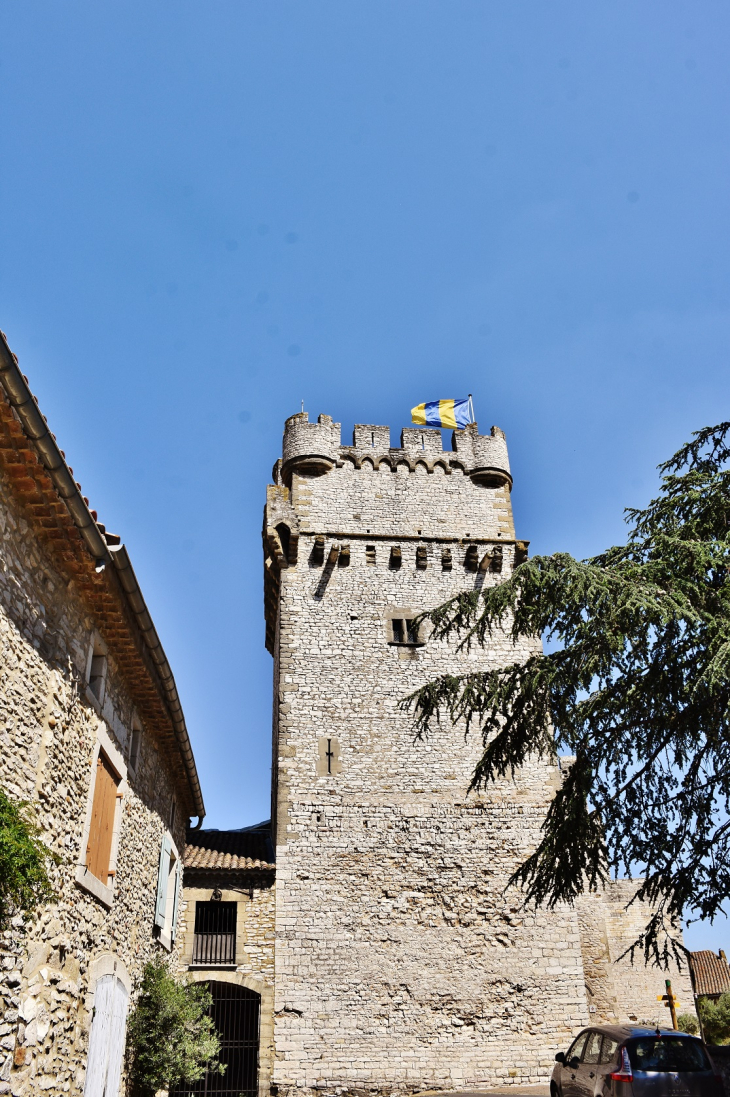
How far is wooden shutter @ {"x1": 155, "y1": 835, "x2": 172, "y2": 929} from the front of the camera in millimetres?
10875

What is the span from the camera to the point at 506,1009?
13.6 m

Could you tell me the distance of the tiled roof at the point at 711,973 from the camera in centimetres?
2862

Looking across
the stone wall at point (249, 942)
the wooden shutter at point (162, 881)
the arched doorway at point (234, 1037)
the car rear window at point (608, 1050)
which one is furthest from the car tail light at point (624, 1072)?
the arched doorway at point (234, 1037)

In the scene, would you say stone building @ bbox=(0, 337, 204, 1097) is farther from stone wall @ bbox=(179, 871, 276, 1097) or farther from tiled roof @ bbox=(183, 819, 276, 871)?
tiled roof @ bbox=(183, 819, 276, 871)

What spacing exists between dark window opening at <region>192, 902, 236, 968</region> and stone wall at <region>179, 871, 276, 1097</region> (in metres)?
0.10

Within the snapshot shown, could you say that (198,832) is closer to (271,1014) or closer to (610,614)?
(271,1014)

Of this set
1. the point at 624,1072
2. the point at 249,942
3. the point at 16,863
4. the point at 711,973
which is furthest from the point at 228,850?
the point at 711,973

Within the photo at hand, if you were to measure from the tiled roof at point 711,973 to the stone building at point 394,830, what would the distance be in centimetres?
1249

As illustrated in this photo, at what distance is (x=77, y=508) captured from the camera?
6094mm

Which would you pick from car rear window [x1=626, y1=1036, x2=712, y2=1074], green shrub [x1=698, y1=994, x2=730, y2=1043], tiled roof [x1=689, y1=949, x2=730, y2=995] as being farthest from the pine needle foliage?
tiled roof [x1=689, y1=949, x2=730, y2=995]

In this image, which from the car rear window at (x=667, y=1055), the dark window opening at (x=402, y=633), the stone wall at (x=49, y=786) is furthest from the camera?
the dark window opening at (x=402, y=633)

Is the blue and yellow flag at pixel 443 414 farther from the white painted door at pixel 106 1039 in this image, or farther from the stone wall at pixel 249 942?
the white painted door at pixel 106 1039

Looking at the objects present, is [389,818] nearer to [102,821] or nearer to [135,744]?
[135,744]

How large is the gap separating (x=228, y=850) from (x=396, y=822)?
3033mm
